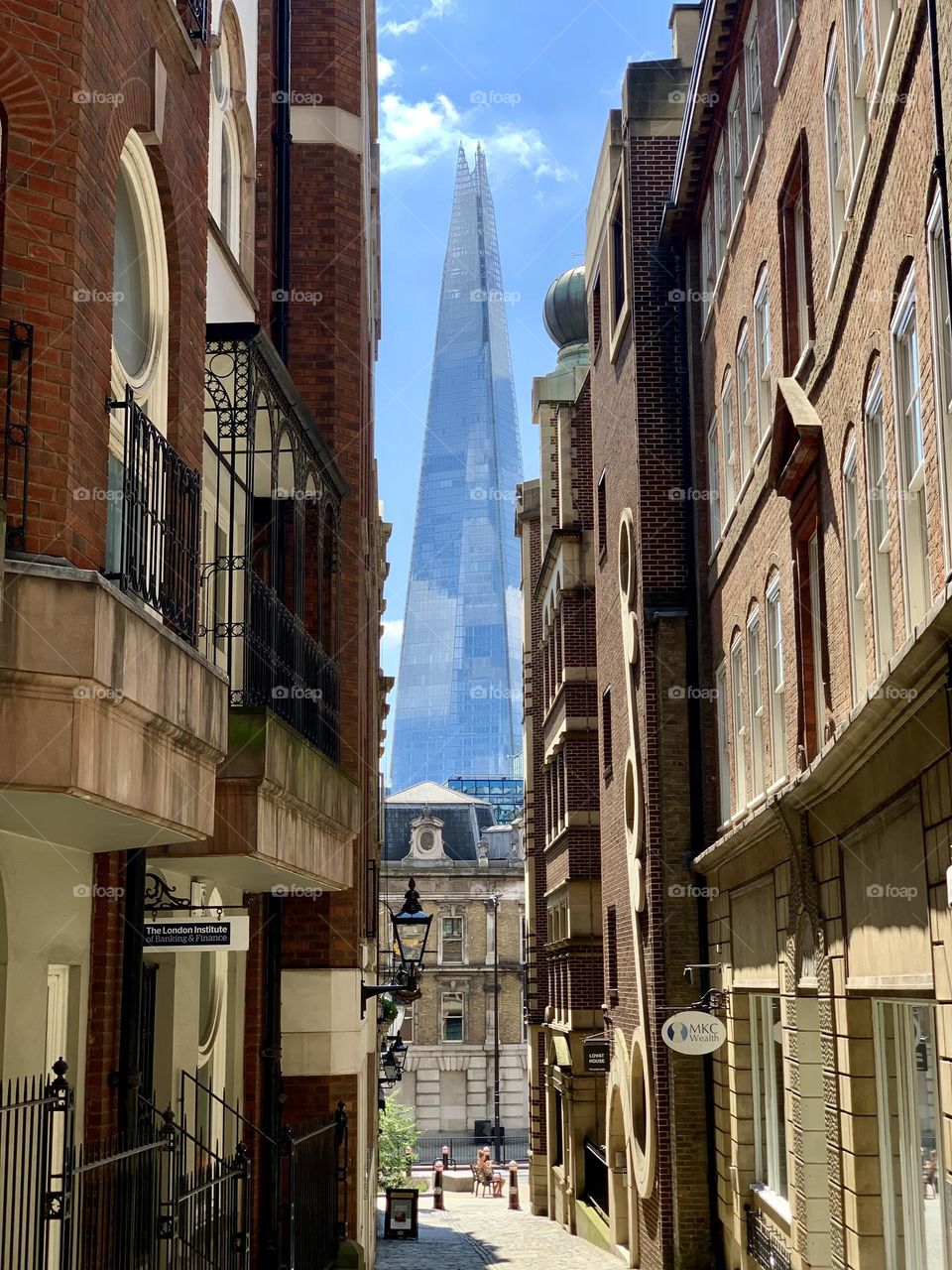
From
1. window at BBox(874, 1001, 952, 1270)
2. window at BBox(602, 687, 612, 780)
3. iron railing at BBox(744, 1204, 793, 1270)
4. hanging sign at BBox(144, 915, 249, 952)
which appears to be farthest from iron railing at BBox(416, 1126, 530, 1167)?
hanging sign at BBox(144, 915, 249, 952)

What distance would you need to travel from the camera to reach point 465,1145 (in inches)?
3034

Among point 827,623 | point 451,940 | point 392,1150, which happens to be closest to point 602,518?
point 827,623

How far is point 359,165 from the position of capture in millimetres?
20141

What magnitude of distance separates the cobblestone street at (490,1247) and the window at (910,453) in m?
16.7

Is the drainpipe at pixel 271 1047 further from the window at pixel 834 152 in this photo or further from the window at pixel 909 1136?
the window at pixel 834 152

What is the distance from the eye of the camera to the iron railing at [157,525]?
7.74 m

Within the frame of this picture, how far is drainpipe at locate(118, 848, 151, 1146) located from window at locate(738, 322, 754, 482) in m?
10.1

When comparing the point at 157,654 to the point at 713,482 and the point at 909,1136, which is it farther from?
the point at 713,482

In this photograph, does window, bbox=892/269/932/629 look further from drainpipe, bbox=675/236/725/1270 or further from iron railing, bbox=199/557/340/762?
drainpipe, bbox=675/236/725/1270

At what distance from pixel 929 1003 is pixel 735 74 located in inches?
495

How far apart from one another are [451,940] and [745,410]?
63843mm

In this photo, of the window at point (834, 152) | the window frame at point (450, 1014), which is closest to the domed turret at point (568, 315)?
the window at point (834, 152)

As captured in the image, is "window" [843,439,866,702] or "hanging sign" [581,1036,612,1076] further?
"hanging sign" [581,1036,612,1076]

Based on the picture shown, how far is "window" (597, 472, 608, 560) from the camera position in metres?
27.6
